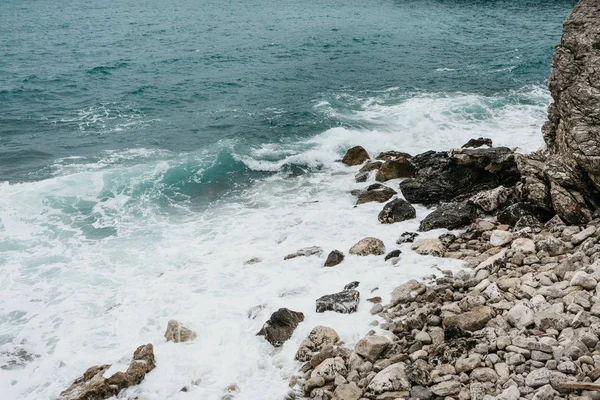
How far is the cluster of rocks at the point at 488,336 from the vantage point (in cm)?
741

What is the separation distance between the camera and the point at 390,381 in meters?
8.27

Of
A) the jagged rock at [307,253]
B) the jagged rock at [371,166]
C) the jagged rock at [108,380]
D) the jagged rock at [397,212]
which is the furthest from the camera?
the jagged rock at [371,166]

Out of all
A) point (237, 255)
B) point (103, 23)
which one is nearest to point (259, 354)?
point (237, 255)

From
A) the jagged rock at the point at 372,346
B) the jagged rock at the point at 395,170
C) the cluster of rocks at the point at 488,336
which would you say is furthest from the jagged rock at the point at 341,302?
the jagged rock at the point at 395,170

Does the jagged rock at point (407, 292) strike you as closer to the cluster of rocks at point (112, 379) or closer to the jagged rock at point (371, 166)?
the cluster of rocks at point (112, 379)

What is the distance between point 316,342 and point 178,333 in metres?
3.53

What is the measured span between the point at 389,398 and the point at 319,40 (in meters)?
46.3

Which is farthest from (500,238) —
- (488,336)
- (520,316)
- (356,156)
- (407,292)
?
(356,156)

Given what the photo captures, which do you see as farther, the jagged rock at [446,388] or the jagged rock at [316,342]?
the jagged rock at [316,342]

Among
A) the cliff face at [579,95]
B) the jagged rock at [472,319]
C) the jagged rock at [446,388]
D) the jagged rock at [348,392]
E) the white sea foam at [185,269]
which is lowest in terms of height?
the white sea foam at [185,269]

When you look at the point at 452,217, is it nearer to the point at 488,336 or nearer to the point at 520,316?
the point at 520,316

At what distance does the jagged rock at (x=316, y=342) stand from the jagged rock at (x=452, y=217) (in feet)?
19.1

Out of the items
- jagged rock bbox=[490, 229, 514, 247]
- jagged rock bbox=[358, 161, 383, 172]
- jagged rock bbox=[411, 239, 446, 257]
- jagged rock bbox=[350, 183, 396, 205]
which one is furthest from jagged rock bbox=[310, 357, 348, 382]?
jagged rock bbox=[358, 161, 383, 172]

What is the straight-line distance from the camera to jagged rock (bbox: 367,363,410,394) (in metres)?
8.18
